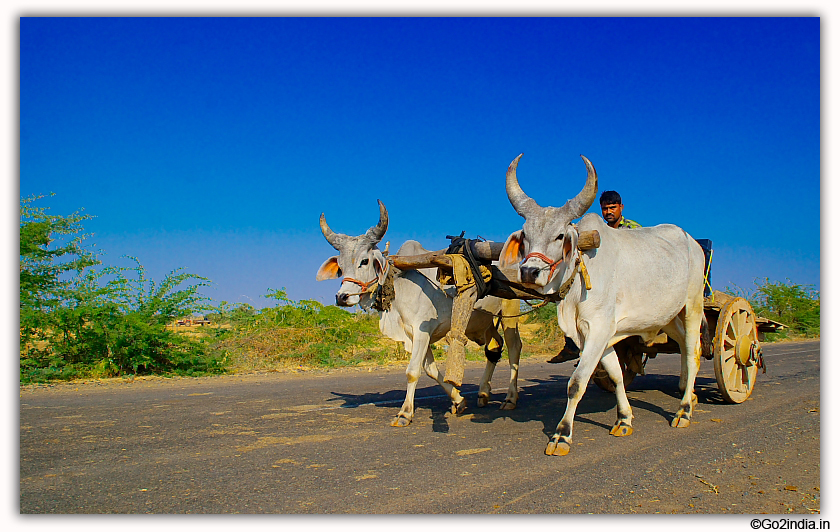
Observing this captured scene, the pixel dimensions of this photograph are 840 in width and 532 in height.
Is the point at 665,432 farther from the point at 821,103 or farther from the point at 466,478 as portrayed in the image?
the point at 821,103

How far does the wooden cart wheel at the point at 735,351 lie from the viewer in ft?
24.9

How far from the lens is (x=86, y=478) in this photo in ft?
15.9

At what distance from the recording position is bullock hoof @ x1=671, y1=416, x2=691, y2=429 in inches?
261

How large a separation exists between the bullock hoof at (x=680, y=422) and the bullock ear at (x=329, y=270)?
4187 mm

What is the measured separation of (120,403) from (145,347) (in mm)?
4323

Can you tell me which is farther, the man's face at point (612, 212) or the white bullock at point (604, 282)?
the man's face at point (612, 212)

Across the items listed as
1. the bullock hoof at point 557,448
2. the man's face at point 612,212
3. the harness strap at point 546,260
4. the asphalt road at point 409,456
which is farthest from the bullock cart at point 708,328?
the bullock hoof at point 557,448

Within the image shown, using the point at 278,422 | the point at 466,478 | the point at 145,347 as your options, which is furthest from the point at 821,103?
the point at 145,347

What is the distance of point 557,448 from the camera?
5.50 meters

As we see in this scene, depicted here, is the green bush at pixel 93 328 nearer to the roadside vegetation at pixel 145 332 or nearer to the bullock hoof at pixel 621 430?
the roadside vegetation at pixel 145 332

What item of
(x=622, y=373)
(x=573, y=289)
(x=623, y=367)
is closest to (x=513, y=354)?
(x=622, y=373)

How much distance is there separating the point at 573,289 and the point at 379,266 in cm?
234

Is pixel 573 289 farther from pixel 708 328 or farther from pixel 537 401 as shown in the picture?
pixel 708 328

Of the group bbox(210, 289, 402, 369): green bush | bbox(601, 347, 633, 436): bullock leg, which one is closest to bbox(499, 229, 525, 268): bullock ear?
bbox(601, 347, 633, 436): bullock leg
